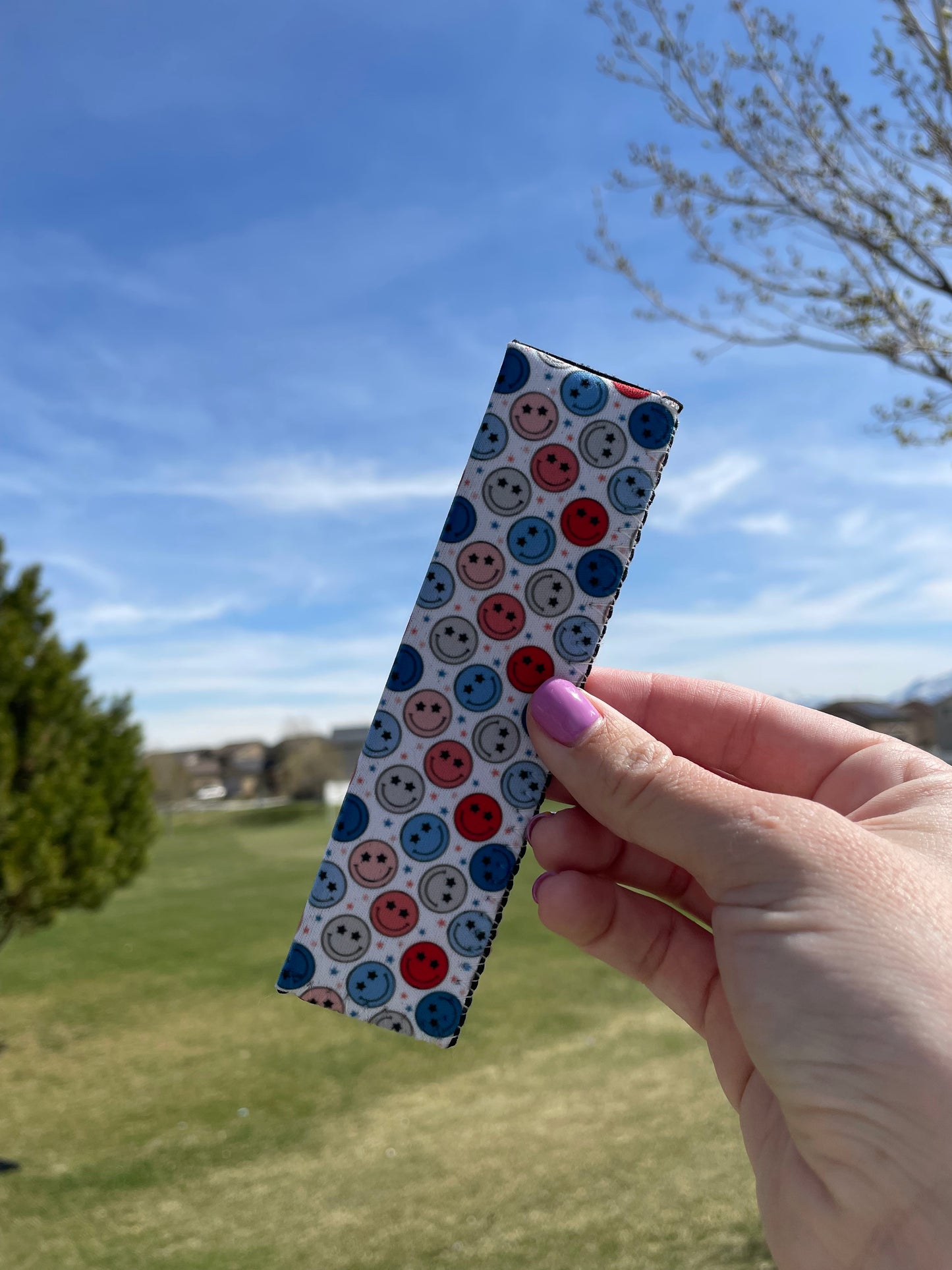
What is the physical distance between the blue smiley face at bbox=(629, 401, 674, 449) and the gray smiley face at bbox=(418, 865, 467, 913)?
0.97 m

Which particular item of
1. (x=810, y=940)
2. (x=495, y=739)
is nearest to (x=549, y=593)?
(x=495, y=739)

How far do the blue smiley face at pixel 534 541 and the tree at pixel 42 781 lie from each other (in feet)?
25.3

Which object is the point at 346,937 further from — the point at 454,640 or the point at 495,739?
the point at 454,640

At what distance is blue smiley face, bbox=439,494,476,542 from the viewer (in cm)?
197

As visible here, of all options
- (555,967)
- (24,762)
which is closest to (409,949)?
(24,762)

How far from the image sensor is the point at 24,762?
29.3 feet

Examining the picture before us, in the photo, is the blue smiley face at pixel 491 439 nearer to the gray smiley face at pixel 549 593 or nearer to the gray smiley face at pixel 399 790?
the gray smiley face at pixel 549 593

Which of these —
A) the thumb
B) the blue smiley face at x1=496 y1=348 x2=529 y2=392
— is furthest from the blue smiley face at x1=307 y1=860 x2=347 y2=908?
the blue smiley face at x1=496 y1=348 x2=529 y2=392

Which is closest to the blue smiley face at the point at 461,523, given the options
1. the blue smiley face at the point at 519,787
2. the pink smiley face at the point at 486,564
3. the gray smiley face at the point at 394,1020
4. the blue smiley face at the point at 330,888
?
the pink smiley face at the point at 486,564

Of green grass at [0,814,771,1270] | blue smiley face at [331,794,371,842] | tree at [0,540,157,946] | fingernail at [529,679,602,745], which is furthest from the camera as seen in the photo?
tree at [0,540,157,946]

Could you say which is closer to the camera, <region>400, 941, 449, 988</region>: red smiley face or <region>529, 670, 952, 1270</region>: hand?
<region>529, 670, 952, 1270</region>: hand

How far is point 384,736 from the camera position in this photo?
2.00 meters

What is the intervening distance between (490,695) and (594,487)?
48cm

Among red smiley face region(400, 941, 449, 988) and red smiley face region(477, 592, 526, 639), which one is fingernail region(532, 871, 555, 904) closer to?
red smiley face region(400, 941, 449, 988)
